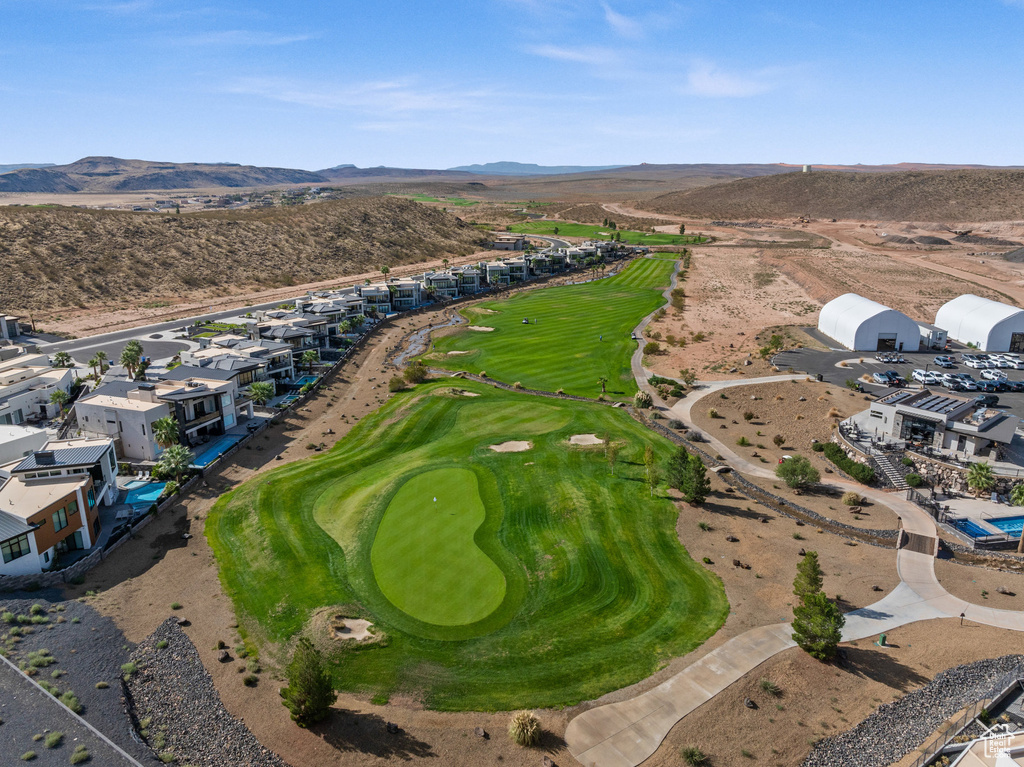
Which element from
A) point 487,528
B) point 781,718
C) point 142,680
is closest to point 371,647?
point 142,680

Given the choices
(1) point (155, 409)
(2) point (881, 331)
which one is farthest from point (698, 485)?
(2) point (881, 331)

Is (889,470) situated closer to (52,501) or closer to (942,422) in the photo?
(942,422)

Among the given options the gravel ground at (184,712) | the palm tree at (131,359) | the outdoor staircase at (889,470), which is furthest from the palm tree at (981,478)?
the palm tree at (131,359)

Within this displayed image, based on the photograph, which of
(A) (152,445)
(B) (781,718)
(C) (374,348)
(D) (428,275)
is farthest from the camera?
(D) (428,275)

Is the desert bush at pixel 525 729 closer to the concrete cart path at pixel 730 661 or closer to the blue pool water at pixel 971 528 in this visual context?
the concrete cart path at pixel 730 661

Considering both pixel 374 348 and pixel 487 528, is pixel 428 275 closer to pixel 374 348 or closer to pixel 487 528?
pixel 374 348

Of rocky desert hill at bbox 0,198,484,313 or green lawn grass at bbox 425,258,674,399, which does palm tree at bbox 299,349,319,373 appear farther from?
rocky desert hill at bbox 0,198,484,313
